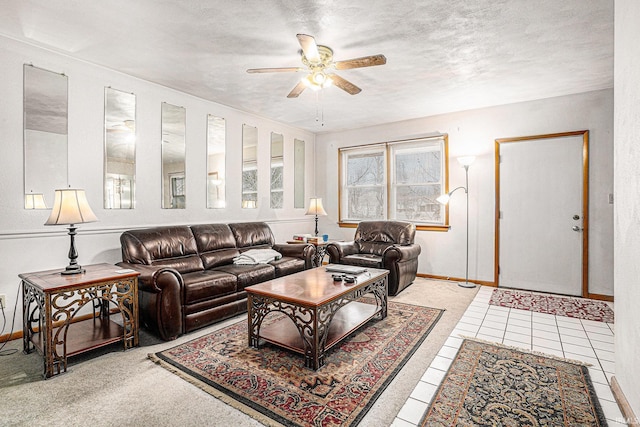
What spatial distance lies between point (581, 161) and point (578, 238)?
1.03m

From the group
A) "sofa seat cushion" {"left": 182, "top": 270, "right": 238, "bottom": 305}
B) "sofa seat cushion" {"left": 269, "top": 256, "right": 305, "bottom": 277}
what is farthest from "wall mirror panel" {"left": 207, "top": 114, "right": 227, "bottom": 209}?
"sofa seat cushion" {"left": 182, "top": 270, "right": 238, "bottom": 305}

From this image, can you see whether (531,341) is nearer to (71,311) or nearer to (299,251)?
(299,251)

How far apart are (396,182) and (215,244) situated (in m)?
3.37

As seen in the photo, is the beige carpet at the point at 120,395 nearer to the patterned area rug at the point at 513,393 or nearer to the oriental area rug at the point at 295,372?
A: the oriental area rug at the point at 295,372

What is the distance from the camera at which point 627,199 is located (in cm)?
177

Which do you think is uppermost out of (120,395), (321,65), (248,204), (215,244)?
(321,65)

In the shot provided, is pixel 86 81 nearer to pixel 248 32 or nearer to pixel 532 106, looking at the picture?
pixel 248 32

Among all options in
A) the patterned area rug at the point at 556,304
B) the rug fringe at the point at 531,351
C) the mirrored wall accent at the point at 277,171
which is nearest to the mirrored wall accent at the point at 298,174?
the mirrored wall accent at the point at 277,171

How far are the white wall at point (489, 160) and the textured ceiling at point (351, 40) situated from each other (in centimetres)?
32

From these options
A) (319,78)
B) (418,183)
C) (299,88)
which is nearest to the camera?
(319,78)

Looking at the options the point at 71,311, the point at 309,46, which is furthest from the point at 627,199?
the point at 71,311

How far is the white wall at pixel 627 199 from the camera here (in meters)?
1.63

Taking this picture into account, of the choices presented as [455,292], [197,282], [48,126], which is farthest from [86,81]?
[455,292]

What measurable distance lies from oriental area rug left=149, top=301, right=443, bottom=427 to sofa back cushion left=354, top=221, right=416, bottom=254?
1.94 metres
